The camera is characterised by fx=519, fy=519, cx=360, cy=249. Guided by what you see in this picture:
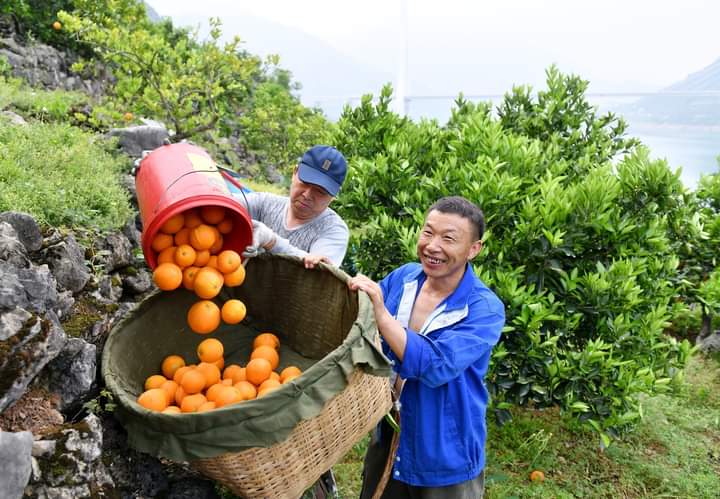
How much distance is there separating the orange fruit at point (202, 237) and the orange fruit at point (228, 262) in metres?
0.07

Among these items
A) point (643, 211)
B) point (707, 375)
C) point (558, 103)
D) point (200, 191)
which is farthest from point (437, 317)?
point (707, 375)

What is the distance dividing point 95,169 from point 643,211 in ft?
11.8

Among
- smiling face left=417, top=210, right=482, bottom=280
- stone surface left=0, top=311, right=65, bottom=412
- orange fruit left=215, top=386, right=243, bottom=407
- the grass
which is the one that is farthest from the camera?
the grass

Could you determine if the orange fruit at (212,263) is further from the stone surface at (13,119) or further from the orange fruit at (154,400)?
the stone surface at (13,119)

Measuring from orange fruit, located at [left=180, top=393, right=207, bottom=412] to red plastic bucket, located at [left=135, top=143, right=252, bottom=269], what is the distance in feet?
1.85

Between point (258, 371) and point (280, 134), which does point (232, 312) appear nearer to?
point (258, 371)

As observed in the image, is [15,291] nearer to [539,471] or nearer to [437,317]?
[437,317]

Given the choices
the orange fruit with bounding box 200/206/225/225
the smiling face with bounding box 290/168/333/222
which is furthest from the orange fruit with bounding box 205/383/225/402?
the smiling face with bounding box 290/168/333/222

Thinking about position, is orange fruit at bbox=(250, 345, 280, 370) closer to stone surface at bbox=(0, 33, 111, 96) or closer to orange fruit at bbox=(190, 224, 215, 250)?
orange fruit at bbox=(190, 224, 215, 250)

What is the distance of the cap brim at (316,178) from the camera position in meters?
2.54

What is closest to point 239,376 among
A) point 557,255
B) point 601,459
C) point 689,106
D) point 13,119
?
point 557,255

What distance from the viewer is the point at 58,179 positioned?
3.11 meters

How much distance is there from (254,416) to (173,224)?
2.99ft

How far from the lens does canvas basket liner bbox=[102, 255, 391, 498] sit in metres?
1.41
